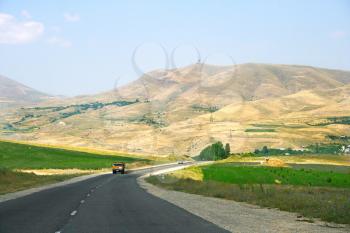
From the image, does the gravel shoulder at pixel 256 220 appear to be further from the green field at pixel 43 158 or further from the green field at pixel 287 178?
the green field at pixel 43 158

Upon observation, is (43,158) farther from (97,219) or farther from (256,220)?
(256,220)

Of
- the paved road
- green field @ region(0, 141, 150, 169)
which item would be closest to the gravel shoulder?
the paved road

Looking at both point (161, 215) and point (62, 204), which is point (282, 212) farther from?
point (62, 204)

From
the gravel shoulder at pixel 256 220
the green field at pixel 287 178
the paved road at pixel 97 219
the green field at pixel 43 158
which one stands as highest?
the green field at pixel 43 158

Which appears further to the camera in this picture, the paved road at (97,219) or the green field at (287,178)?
the green field at (287,178)

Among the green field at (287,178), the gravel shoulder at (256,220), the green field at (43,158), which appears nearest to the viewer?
the gravel shoulder at (256,220)

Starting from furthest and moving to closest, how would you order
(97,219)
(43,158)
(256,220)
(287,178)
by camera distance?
1. (43,158)
2. (287,178)
3. (256,220)
4. (97,219)

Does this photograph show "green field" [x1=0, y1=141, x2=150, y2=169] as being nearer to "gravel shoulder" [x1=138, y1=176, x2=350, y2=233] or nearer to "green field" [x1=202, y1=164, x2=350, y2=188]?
"green field" [x1=202, y1=164, x2=350, y2=188]

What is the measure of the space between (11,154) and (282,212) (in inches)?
3983

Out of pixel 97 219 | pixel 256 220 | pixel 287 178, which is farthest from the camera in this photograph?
pixel 287 178

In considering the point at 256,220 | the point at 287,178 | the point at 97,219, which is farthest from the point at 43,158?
the point at 256,220

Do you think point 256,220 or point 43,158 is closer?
point 256,220

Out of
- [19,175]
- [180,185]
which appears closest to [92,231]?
[180,185]

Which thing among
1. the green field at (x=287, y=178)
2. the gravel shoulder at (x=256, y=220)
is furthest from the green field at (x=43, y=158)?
the gravel shoulder at (x=256, y=220)
